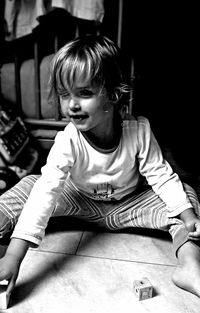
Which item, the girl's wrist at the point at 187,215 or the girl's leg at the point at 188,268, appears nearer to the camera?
the girl's leg at the point at 188,268

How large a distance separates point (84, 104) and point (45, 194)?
0.83ft

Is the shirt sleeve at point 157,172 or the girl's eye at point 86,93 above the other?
the girl's eye at point 86,93

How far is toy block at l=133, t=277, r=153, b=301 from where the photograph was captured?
2.98 feet

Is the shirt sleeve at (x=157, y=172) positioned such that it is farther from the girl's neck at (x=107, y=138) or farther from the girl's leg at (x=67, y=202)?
the girl's leg at (x=67, y=202)

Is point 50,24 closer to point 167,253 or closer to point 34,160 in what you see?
point 34,160

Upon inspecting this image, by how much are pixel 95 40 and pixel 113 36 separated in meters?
0.67

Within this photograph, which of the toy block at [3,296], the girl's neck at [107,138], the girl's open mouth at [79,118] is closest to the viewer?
the toy block at [3,296]

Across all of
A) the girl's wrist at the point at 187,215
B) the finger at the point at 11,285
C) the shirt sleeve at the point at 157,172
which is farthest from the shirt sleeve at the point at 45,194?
the girl's wrist at the point at 187,215

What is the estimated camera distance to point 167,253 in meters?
1.11

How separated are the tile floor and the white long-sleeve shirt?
128mm

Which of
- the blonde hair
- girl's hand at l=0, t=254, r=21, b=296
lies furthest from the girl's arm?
the blonde hair

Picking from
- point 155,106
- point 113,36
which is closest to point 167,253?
point 155,106

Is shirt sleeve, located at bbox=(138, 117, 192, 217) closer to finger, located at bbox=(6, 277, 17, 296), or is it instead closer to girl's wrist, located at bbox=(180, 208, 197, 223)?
girl's wrist, located at bbox=(180, 208, 197, 223)

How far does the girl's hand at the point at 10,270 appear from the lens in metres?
0.88
